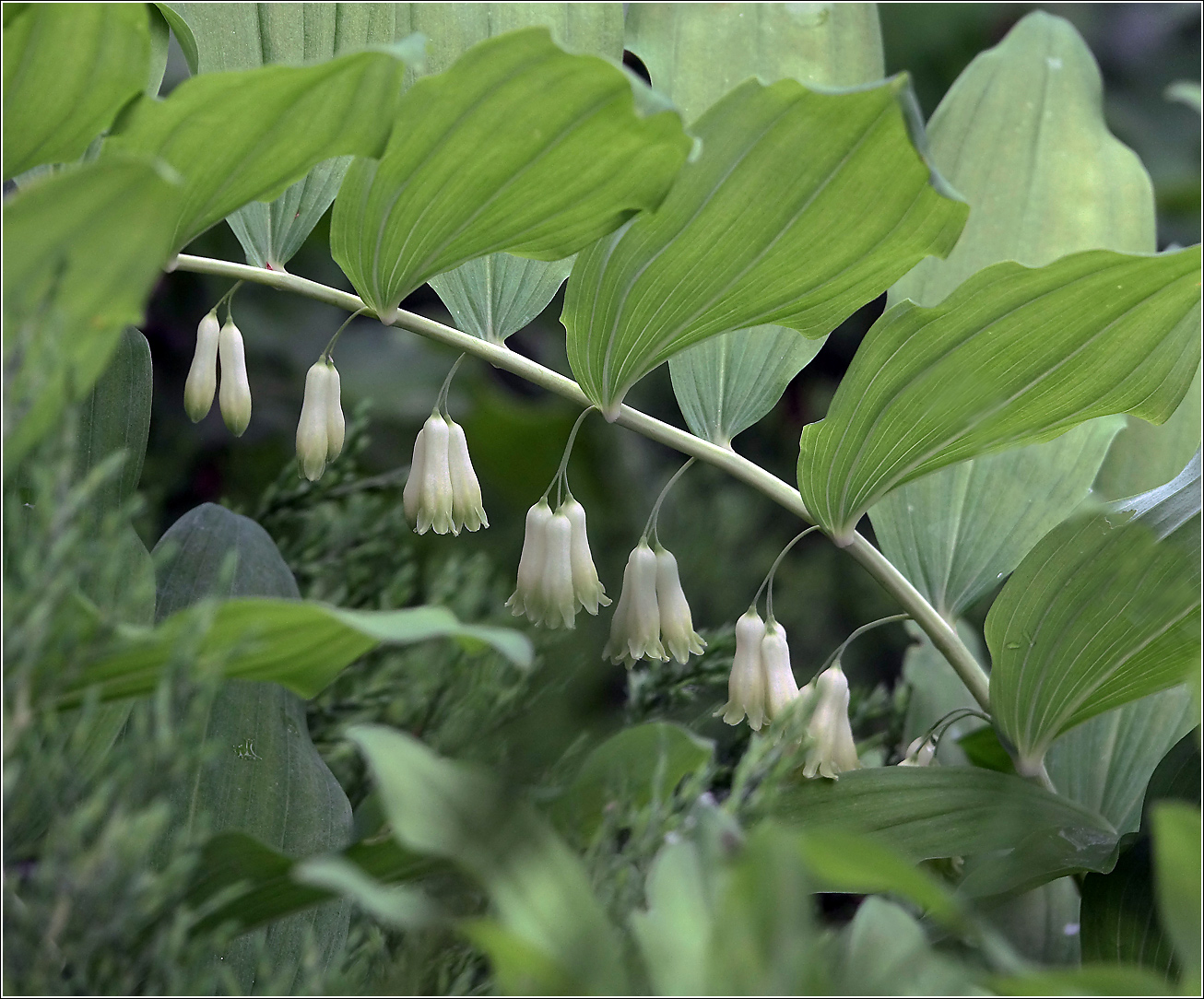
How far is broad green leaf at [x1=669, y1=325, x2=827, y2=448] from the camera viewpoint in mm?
649

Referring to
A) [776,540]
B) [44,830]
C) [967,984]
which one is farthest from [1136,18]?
[44,830]

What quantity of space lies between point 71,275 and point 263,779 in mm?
325

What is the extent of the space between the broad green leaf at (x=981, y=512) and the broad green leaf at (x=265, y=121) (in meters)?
0.42

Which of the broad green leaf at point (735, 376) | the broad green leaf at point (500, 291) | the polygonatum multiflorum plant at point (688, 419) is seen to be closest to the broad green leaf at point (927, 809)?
the polygonatum multiflorum plant at point (688, 419)

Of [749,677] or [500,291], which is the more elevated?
[500,291]

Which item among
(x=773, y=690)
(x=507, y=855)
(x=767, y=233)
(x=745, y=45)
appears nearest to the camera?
(x=507, y=855)

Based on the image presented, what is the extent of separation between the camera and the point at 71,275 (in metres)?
0.33

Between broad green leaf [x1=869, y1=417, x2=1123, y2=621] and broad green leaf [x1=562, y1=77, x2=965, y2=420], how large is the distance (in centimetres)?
18

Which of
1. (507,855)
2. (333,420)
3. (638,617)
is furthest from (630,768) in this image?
(333,420)

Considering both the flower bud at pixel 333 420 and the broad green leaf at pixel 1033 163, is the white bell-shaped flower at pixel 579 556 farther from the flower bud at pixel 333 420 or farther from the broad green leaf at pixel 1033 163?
Result: the broad green leaf at pixel 1033 163

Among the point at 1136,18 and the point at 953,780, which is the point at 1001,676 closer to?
the point at 953,780

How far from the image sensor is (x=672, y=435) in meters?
0.61

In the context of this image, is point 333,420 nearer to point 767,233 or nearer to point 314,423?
point 314,423

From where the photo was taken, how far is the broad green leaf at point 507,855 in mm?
275
